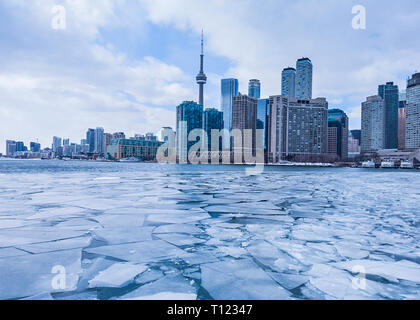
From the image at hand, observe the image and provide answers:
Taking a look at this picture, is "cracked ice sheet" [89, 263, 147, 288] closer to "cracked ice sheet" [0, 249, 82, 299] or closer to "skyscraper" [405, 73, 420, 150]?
"cracked ice sheet" [0, 249, 82, 299]

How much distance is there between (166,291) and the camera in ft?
10.9

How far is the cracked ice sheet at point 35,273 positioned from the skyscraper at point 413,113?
710ft

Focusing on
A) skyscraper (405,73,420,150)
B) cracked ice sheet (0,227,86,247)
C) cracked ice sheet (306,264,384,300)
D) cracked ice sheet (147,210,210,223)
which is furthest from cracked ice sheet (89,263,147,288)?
skyscraper (405,73,420,150)

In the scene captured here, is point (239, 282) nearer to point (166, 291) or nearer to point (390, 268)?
point (166, 291)

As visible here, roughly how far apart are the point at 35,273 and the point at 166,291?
6.21 feet

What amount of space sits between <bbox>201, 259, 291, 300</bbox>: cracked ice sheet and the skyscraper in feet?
705

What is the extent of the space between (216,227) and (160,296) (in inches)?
135

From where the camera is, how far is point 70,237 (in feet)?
18.2

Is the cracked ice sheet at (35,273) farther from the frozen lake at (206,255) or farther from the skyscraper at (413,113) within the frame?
the skyscraper at (413,113)

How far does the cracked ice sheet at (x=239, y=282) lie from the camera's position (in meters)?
3.25

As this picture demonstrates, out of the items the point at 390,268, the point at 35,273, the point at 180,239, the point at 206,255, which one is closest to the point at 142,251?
the point at 180,239

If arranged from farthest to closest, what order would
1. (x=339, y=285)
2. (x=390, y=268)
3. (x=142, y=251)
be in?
(x=142, y=251) → (x=390, y=268) → (x=339, y=285)
